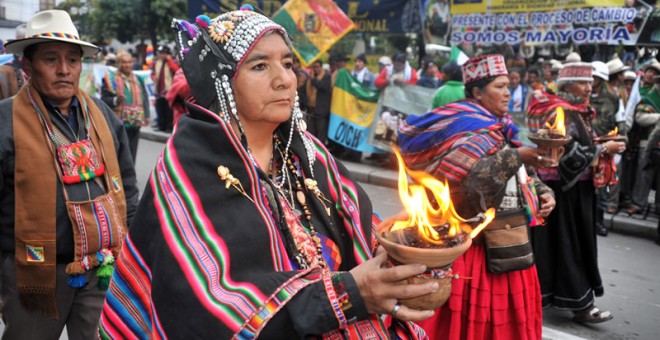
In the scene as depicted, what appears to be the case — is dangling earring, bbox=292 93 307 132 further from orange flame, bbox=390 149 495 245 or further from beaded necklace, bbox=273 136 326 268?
orange flame, bbox=390 149 495 245

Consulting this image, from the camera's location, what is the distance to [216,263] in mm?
1718

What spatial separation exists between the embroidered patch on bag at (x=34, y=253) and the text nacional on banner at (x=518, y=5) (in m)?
9.17

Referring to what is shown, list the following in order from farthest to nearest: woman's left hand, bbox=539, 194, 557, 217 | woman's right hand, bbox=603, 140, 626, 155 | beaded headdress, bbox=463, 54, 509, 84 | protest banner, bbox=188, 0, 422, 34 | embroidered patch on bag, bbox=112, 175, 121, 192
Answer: protest banner, bbox=188, 0, 422, 34 → woman's right hand, bbox=603, 140, 626, 155 → woman's left hand, bbox=539, 194, 557, 217 → beaded headdress, bbox=463, 54, 509, 84 → embroidered patch on bag, bbox=112, 175, 121, 192

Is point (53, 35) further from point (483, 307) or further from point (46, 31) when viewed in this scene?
point (483, 307)

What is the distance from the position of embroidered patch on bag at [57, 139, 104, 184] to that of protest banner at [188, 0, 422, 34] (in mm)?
9281

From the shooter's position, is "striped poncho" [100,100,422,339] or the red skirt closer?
"striped poncho" [100,100,422,339]

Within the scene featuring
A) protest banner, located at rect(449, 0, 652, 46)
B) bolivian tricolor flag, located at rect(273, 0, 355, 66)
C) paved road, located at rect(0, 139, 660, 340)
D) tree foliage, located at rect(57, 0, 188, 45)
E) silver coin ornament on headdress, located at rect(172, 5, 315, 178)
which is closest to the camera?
silver coin ornament on headdress, located at rect(172, 5, 315, 178)

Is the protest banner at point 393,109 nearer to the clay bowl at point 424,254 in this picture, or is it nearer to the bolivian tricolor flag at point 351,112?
the bolivian tricolor flag at point 351,112

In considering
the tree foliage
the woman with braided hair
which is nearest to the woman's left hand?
the woman with braided hair

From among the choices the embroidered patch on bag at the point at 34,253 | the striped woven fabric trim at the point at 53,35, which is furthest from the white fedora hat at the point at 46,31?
the embroidered patch on bag at the point at 34,253

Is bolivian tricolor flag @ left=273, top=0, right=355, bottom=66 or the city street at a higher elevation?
bolivian tricolor flag @ left=273, top=0, right=355, bottom=66

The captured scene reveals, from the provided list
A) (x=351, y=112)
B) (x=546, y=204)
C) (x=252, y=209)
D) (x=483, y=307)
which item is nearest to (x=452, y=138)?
(x=546, y=204)

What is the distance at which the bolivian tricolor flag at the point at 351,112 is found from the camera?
38.6ft

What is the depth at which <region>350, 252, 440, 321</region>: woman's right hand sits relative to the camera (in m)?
1.57
